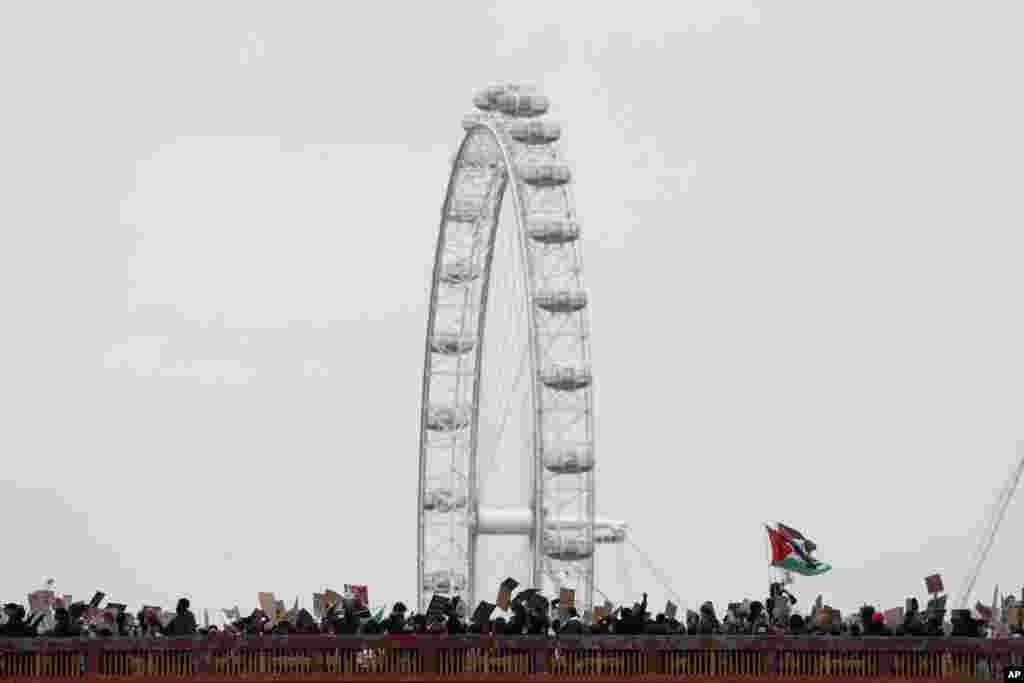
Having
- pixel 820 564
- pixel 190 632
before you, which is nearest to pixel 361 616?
pixel 190 632

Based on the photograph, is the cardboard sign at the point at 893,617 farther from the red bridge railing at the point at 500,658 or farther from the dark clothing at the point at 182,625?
the dark clothing at the point at 182,625

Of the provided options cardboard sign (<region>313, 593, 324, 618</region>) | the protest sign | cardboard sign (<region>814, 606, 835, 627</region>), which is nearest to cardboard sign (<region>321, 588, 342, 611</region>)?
cardboard sign (<region>313, 593, 324, 618</region>)

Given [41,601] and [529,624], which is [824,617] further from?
[41,601]

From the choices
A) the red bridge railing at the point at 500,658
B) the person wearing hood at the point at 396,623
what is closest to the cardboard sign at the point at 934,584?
the red bridge railing at the point at 500,658

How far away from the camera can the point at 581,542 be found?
370ft

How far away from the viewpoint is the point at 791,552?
8562 cm

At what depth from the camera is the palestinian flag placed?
8488 cm

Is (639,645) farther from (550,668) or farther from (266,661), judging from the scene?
(266,661)

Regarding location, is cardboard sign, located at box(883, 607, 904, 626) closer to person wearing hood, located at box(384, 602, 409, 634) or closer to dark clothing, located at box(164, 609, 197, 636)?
person wearing hood, located at box(384, 602, 409, 634)

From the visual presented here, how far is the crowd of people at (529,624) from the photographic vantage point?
190ft

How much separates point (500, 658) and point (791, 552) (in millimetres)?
29787

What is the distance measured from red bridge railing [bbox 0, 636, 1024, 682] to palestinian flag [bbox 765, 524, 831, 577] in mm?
27105

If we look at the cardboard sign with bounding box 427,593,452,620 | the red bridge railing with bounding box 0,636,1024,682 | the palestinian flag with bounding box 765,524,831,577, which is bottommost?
the red bridge railing with bounding box 0,636,1024,682

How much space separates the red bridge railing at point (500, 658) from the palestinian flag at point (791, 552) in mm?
27105
